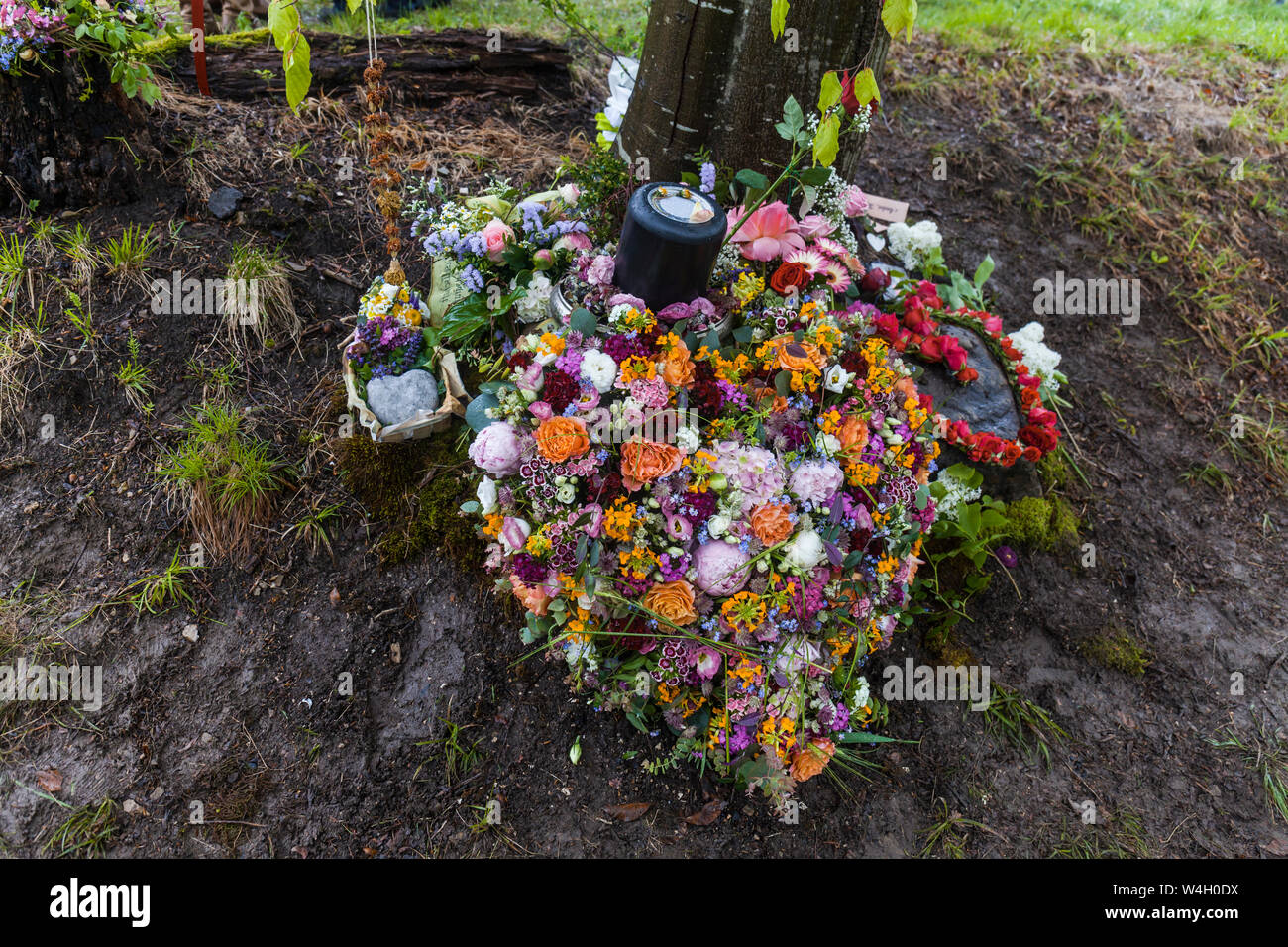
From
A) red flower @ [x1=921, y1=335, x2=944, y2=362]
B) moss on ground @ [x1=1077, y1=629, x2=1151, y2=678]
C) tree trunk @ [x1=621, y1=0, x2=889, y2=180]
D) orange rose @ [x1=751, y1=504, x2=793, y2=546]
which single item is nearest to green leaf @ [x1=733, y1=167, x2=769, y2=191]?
tree trunk @ [x1=621, y1=0, x2=889, y2=180]

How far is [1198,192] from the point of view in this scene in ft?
13.5

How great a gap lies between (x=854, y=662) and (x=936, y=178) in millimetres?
3034

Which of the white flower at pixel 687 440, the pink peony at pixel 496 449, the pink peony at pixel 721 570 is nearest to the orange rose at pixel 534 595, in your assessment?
the pink peony at pixel 496 449

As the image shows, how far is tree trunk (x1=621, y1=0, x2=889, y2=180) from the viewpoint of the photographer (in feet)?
7.95

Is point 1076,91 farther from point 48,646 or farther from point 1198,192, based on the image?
point 48,646

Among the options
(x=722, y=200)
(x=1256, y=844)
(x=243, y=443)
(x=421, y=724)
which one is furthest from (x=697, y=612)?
(x=1256, y=844)

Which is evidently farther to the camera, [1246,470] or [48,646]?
[1246,470]

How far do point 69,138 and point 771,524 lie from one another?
3001 millimetres

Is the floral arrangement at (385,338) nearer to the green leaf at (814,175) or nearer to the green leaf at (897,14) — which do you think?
the green leaf at (814,175)

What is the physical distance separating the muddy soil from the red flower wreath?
441 mm

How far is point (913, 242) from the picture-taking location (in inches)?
134

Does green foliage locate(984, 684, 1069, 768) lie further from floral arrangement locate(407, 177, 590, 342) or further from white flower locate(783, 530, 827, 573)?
floral arrangement locate(407, 177, 590, 342)

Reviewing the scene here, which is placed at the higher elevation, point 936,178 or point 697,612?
point 936,178

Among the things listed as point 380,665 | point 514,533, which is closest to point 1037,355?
point 514,533
